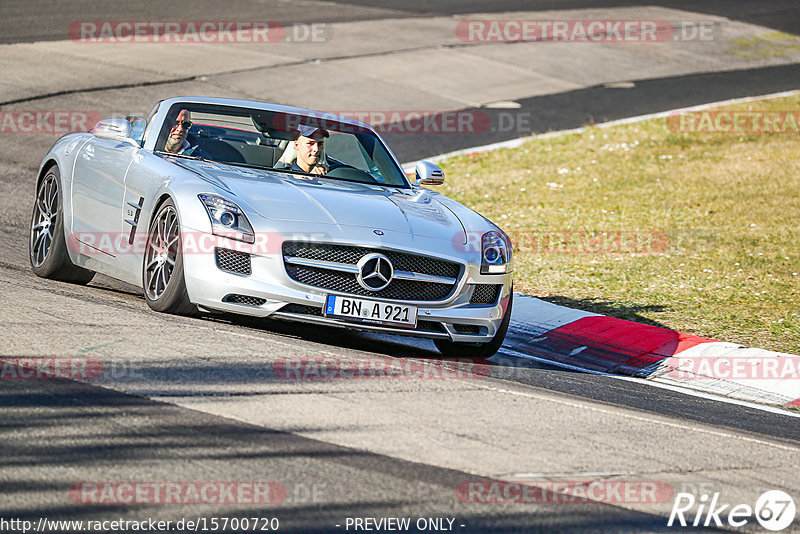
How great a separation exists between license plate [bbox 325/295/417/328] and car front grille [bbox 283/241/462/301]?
64 mm

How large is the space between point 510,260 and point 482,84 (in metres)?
14.8

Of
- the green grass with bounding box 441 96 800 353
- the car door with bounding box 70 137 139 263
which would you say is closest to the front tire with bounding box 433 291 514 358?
the car door with bounding box 70 137 139 263

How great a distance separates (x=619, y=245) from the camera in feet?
43.0

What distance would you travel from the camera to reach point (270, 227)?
6.95 meters

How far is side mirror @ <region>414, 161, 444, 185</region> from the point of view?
8.95 meters

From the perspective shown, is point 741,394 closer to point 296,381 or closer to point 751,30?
point 296,381

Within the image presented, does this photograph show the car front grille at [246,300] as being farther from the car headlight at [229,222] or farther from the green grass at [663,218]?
the green grass at [663,218]

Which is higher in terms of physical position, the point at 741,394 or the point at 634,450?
the point at 634,450

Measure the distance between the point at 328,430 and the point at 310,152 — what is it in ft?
12.0

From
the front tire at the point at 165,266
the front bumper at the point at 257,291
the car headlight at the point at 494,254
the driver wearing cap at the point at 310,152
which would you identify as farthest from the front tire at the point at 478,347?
the front tire at the point at 165,266

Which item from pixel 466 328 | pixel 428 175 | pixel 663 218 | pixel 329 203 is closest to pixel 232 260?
pixel 329 203

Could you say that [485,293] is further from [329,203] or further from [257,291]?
[257,291]

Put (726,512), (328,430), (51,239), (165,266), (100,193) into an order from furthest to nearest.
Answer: (51,239) < (100,193) < (165,266) < (328,430) < (726,512)

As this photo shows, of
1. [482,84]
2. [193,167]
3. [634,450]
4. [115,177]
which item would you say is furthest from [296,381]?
[482,84]
